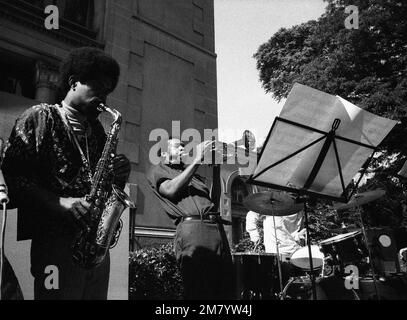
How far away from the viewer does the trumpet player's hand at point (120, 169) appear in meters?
2.53

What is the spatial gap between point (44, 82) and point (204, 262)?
6126mm

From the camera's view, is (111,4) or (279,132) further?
(111,4)

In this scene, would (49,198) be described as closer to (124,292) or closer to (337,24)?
(124,292)

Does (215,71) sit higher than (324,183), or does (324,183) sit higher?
(215,71)

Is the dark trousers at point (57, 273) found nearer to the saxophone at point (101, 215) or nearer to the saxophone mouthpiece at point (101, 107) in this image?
the saxophone at point (101, 215)

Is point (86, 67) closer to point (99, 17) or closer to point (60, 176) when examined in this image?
point (60, 176)

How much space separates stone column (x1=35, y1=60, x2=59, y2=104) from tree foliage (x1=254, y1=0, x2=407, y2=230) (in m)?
11.6

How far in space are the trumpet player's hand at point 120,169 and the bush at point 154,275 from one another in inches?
169

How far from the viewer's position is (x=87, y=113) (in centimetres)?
237
